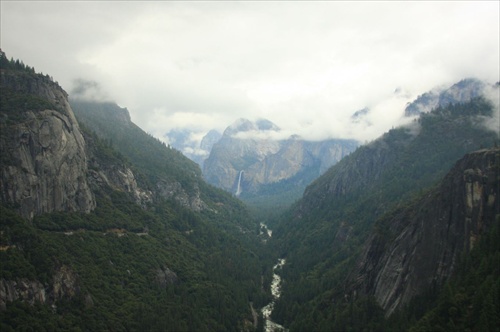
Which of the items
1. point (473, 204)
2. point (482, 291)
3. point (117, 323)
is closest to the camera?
point (482, 291)

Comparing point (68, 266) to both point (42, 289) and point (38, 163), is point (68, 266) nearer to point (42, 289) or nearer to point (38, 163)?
point (42, 289)

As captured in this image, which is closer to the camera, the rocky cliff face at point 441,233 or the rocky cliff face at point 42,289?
the rocky cliff face at point 42,289

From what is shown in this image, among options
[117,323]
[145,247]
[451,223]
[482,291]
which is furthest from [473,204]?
[145,247]

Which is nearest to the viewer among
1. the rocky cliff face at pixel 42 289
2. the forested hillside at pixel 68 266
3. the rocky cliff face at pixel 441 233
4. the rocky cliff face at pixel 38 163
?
the rocky cliff face at pixel 42 289

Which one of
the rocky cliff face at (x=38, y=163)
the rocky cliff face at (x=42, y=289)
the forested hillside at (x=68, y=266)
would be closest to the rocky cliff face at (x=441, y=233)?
the forested hillside at (x=68, y=266)

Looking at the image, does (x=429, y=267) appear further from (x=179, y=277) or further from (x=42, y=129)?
(x=42, y=129)

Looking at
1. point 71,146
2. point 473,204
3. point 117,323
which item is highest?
point 71,146

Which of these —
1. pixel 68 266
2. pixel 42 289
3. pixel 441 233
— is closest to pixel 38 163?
pixel 68 266

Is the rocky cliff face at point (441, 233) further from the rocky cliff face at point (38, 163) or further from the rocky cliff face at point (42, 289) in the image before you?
the rocky cliff face at point (38, 163)
